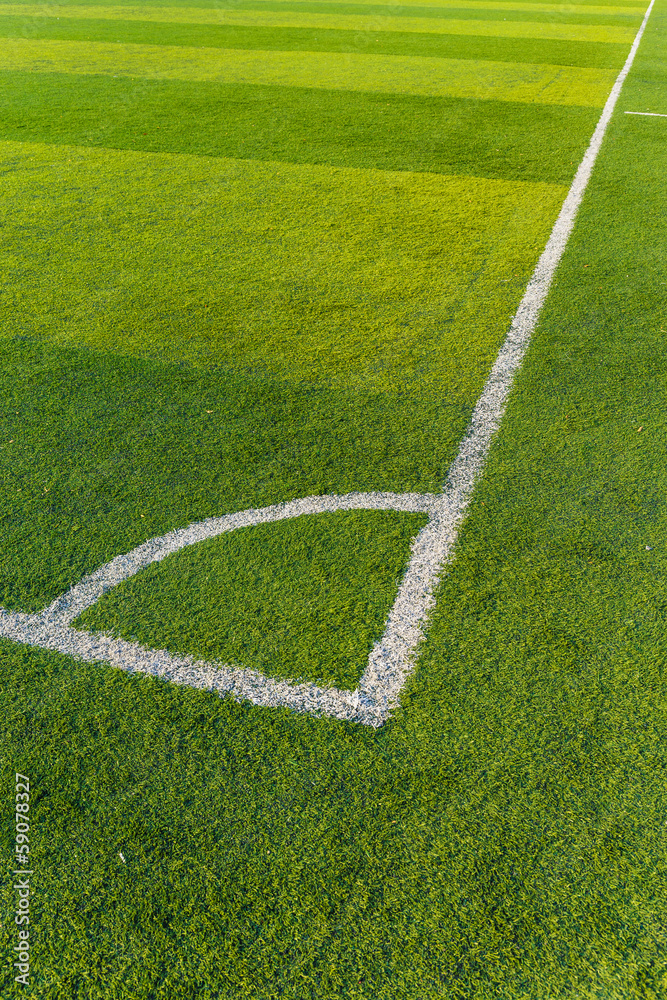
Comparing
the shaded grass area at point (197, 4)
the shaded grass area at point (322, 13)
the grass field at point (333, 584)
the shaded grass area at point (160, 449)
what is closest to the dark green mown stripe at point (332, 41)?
the shaded grass area at point (322, 13)

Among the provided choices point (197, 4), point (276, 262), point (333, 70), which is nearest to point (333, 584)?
point (276, 262)

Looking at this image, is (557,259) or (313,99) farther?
(313,99)

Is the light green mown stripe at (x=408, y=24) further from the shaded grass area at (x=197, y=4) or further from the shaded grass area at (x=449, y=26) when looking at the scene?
the shaded grass area at (x=197, y=4)

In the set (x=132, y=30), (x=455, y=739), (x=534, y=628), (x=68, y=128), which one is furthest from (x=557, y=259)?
(x=132, y=30)

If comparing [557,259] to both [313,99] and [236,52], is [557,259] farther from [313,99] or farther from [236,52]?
[236,52]

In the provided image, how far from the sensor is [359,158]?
25.9ft

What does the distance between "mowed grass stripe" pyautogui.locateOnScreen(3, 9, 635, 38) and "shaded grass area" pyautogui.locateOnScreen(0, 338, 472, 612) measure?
14731 mm

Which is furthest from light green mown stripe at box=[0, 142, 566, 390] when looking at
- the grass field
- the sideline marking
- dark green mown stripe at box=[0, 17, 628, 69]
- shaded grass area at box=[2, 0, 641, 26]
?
shaded grass area at box=[2, 0, 641, 26]

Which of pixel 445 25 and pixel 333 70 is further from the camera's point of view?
pixel 445 25

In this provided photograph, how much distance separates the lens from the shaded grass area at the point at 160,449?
3.19m

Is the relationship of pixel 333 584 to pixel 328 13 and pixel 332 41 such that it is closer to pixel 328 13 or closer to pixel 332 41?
pixel 332 41

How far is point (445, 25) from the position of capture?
1725 cm

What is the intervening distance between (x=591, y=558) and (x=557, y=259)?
3.26 metres

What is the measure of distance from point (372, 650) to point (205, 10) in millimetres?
20928
